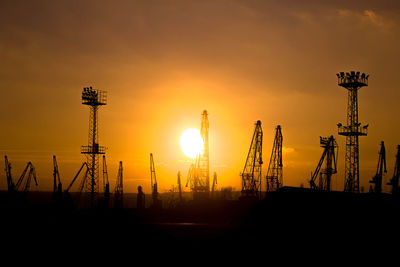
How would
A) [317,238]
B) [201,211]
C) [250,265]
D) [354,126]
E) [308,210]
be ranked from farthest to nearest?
1. [201,211]
2. [354,126]
3. [308,210]
4. [317,238]
5. [250,265]

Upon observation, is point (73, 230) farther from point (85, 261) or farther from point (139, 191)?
point (139, 191)

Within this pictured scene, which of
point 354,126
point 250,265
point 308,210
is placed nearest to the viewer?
point 250,265

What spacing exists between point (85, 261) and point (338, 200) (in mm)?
31246

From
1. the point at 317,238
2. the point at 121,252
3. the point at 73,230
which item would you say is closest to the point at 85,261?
the point at 121,252

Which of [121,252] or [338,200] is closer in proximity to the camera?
[121,252]

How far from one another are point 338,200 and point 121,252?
92.9ft

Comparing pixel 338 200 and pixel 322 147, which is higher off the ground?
pixel 322 147

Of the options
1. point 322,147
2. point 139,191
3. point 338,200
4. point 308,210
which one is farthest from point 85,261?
point 139,191

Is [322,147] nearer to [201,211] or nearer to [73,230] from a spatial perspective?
[201,211]

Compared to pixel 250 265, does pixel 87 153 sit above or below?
above

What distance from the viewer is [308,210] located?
46719mm

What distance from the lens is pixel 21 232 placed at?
37.8 metres

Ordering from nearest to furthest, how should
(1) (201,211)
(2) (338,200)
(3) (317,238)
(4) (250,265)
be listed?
1. (4) (250,265)
2. (3) (317,238)
3. (2) (338,200)
4. (1) (201,211)

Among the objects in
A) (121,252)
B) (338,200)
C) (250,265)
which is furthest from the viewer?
(338,200)
